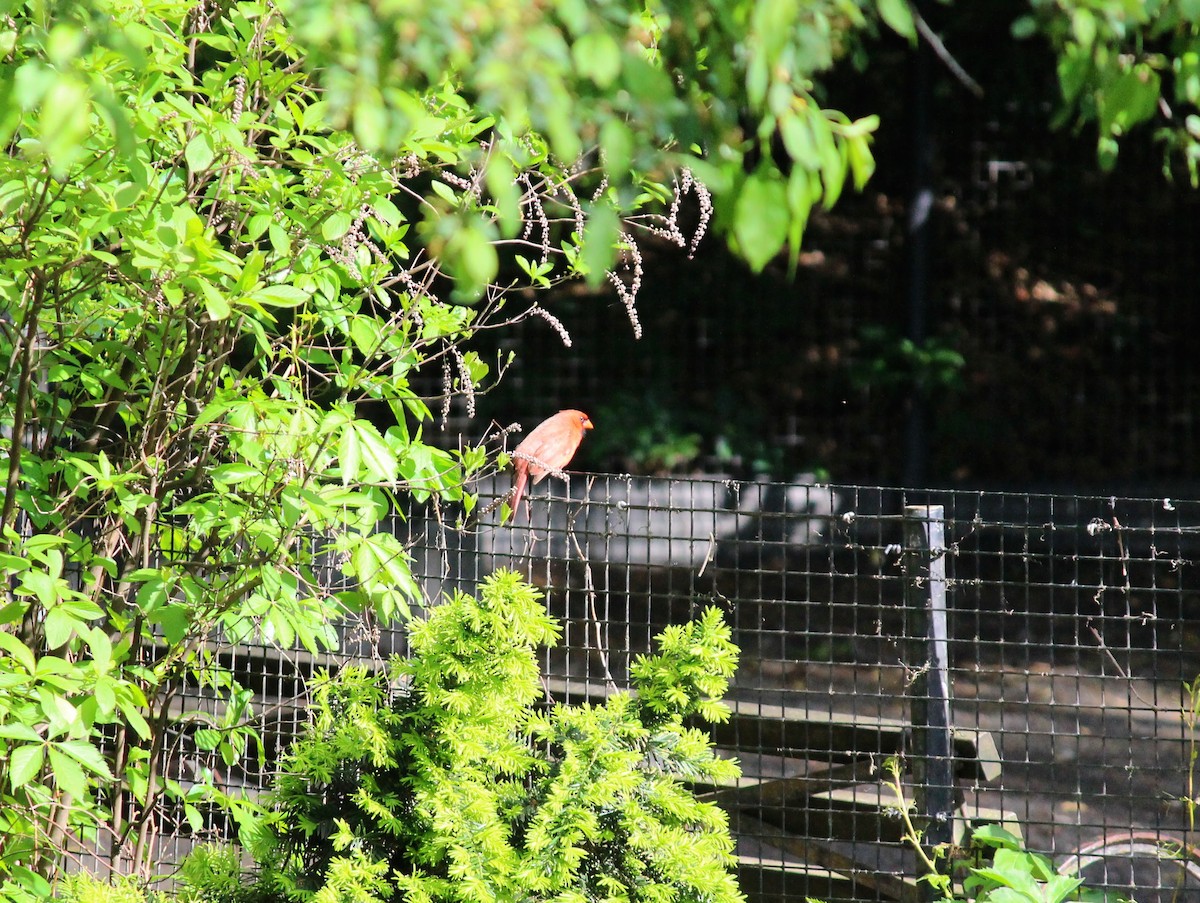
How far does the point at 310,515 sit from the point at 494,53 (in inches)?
47.8

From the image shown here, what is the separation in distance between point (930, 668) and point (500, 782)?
1.00 meters

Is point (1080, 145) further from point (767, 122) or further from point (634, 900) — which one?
point (767, 122)

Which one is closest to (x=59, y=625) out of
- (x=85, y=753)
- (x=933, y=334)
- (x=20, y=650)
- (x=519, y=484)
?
(x=20, y=650)

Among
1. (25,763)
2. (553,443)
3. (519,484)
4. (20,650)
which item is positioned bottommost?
(25,763)

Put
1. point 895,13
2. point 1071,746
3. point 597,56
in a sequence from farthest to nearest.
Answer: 1. point 1071,746
2. point 895,13
3. point 597,56

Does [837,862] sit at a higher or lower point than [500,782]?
lower

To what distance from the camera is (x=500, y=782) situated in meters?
2.13

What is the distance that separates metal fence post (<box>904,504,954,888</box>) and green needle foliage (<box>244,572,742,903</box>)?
2.08 feet

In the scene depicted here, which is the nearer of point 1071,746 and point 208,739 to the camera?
point 208,739

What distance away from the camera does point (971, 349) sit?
7898mm

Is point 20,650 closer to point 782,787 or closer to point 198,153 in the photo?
point 198,153

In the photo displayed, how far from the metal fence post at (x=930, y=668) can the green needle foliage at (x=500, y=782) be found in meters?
0.64

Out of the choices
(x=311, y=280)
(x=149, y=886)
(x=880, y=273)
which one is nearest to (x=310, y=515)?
(x=311, y=280)

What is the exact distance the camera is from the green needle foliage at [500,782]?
6.46ft
